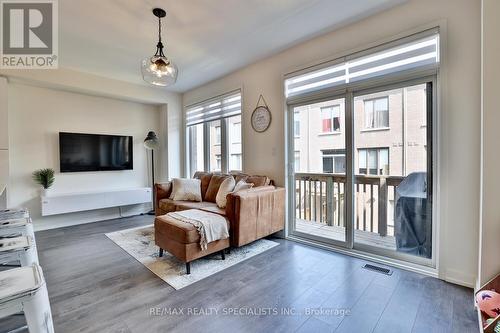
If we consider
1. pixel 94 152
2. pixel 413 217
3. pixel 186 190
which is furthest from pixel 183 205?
pixel 413 217

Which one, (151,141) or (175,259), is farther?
(151,141)

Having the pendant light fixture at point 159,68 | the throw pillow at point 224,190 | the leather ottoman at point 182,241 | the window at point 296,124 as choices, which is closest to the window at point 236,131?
the throw pillow at point 224,190

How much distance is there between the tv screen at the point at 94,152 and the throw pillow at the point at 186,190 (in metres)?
1.58

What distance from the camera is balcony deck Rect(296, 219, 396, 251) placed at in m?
2.71

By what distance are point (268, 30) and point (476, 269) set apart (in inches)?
127

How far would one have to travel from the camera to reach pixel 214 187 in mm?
3961

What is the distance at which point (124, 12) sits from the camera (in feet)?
8.10

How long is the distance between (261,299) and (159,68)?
93.3 inches

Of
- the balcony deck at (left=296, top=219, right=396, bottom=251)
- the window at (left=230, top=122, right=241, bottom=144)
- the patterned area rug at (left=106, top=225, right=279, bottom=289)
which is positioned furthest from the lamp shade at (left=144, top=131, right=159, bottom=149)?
the balcony deck at (left=296, top=219, right=396, bottom=251)

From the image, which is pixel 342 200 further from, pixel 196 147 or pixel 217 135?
pixel 196 147

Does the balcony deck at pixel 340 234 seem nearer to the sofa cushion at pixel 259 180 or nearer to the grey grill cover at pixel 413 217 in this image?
the grey grill cover at pixel 413 217

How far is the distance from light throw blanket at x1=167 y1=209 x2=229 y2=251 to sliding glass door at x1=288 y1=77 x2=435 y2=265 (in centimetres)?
A: 127

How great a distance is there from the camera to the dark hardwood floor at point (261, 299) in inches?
64.6

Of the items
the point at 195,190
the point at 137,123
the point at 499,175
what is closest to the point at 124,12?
the point at 195,190
